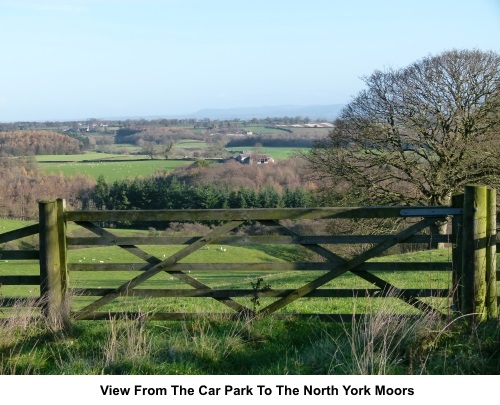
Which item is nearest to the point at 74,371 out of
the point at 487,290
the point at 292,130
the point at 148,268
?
the point at 148,268

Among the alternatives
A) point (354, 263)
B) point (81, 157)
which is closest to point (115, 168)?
point (81, 157)

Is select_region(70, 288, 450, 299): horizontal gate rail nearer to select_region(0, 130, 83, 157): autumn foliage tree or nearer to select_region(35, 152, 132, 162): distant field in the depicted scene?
select_region(0, 130, 83, 157): autumn foliage tree

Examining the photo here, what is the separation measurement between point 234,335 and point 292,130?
100313mm

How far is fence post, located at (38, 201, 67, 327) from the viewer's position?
24.9 feet

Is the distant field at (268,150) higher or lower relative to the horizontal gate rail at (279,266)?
lower

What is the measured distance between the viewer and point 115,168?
8756cm

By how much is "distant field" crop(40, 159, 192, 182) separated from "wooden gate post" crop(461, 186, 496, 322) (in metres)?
69.9

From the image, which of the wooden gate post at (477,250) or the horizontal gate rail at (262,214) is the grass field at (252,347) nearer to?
the wooden gate post at (477,250)

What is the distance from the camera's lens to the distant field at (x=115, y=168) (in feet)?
263

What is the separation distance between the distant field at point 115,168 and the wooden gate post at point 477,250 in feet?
229

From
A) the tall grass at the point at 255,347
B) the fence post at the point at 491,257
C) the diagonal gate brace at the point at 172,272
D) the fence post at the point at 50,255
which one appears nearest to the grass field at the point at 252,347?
the tall grass at the point at 255,347

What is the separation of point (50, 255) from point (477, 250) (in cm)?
488

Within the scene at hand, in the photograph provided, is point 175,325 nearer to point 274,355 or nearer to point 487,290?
point 274,355

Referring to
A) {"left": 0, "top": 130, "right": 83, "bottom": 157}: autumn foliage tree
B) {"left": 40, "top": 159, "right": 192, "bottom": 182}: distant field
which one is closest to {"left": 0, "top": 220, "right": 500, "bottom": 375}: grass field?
{"left": 40, "top": 159, "right": 192, "bottom": 182}: distant field
